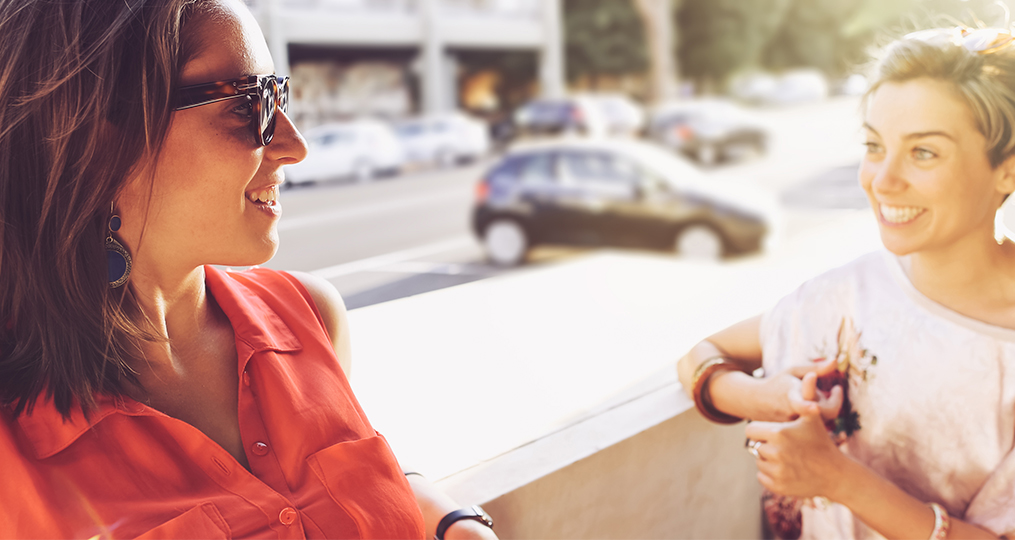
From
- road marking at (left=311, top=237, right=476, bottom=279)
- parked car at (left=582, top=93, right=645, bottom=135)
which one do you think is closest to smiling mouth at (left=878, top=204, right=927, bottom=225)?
road marking at (left=311, top=237, right=476, bottom=279)

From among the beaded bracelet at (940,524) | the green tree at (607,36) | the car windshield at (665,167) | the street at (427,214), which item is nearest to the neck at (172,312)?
the street at (427,214)

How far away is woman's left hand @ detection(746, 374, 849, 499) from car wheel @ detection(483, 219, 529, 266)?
594 centimetres

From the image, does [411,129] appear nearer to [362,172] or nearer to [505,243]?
[505,243]

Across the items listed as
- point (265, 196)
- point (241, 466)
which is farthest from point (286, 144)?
point (241, 466)

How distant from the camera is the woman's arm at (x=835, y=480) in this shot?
1.13 metres

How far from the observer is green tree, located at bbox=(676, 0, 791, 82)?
20281 millimetres

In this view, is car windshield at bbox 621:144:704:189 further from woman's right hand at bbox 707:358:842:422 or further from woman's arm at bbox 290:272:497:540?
woman's arm at bbox 290:272:497:540

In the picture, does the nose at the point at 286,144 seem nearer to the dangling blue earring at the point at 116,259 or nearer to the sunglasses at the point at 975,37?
the dangling blue earring at the point at 116,259

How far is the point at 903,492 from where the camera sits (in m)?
1.14

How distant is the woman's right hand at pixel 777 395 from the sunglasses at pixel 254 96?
0.85 metres

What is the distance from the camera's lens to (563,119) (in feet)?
48.2

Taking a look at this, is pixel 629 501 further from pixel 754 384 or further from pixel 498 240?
pixel 498 240

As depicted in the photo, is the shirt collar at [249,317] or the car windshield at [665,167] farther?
the car windshield at [665,167]

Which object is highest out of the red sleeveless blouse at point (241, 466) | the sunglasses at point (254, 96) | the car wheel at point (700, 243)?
the sunglasses at point (254, 96)
